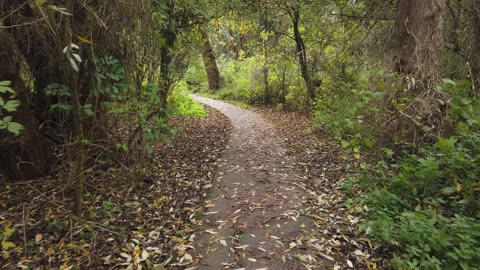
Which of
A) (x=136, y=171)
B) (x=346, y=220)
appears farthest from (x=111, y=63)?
(x=346, y=220)

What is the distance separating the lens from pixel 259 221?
3703mm

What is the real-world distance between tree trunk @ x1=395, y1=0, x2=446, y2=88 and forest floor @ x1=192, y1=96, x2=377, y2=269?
5.85 ft

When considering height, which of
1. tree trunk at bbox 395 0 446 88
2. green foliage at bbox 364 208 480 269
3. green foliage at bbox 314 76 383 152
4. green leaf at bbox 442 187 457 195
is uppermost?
tree trunk at bbox 395 0 446 88

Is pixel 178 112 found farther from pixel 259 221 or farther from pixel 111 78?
pixel 259 221

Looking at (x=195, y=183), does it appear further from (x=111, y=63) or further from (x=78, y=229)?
(x=111, y=63)

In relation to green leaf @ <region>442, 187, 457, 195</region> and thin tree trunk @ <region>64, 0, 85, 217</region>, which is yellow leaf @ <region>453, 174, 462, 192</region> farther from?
thin tree trunk @ <region>64, 0, 85, 217</region>

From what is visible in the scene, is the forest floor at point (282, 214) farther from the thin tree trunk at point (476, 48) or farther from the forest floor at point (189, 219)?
the thin tree trunk at point (476, 48)

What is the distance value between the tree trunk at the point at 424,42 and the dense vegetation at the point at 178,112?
0.02 meters

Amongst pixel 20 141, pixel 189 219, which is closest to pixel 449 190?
pixel 189 219

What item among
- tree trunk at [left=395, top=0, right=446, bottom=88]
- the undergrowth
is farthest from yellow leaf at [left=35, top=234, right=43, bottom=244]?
tree trunk at [left=395, top=0, right=446, bottom=88]

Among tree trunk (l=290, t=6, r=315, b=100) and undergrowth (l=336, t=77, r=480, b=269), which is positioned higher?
tree trunk (l=290, t=6, r=315, b=100)

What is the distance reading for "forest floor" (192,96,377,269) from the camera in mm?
3061

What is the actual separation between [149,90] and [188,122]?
4799mm

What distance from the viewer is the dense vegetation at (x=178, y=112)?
296cm
